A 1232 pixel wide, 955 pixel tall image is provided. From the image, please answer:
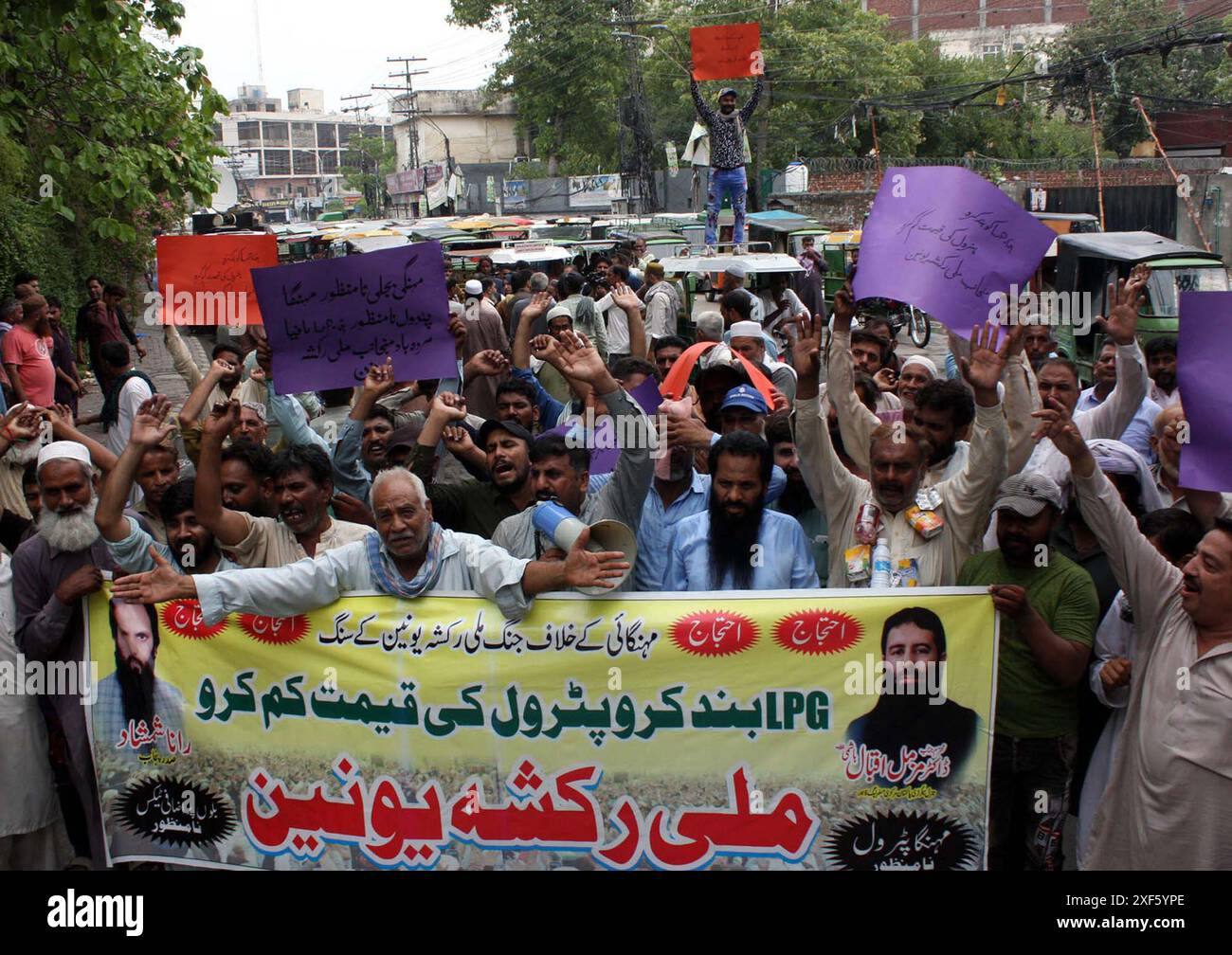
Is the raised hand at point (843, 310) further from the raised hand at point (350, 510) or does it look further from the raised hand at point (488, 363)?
the raised hand at point (350, 510)

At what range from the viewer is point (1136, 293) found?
495 cm

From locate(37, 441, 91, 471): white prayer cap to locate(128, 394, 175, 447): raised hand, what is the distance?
277 millimetres

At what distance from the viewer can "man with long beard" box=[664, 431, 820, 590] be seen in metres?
4.33

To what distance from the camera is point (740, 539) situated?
173 inches

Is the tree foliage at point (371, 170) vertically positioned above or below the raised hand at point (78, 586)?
above

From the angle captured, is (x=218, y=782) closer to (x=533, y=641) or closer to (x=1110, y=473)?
(x=533, y=641)

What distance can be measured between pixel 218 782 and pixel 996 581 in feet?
8.31

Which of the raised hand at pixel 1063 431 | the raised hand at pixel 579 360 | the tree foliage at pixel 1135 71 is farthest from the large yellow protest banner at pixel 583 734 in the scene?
the tree foliage at pixel 1135 71

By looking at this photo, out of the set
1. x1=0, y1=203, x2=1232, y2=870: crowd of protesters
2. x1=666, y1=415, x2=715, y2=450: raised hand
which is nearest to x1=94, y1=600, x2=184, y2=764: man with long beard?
x1=0, y1=203, x2=1232, y2=870: crowd of protesters

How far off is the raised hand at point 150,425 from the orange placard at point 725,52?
14.4m

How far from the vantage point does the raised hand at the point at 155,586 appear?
158 inches

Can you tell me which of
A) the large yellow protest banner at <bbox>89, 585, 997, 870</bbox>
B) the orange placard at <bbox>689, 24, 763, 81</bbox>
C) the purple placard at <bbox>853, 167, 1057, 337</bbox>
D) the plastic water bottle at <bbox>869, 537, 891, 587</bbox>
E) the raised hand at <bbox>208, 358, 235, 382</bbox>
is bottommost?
the large yellow protest banner at <bbox>89, 585, 997, 870</bbox>

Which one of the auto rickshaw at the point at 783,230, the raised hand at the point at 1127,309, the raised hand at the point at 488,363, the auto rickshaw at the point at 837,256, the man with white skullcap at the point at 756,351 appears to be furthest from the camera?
the auto rickshaw at the point at 783,230

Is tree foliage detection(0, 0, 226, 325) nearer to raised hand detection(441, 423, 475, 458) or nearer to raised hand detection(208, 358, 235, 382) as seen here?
raised hand detection(208, 358, 235, 382)
